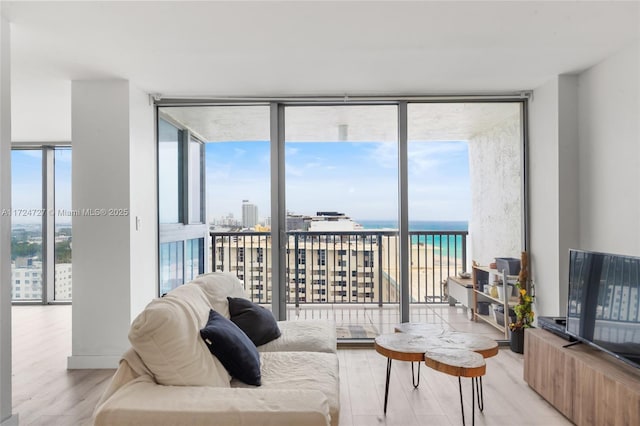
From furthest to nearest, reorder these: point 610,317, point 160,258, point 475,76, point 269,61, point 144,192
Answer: point 160,258
point 144,192
point 475,76
point 269,61
point 610,317

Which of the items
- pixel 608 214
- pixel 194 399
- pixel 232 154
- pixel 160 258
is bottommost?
pixel 194 399

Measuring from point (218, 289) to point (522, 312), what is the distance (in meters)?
2.74

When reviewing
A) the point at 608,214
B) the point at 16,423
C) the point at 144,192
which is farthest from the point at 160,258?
the point at 608,214

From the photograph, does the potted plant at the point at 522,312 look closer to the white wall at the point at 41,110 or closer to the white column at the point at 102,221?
the white column at the point at 102,221

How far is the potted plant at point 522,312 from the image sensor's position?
3.59 m

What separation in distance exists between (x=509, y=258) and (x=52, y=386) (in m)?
4.14

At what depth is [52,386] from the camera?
9.88ft

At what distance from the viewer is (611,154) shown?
2977mm

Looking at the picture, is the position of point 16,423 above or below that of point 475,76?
below

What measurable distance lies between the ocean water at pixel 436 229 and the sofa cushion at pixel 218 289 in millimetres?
1757

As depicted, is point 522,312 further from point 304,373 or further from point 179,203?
point 179,203

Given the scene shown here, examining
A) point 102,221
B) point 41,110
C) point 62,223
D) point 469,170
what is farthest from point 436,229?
point 62,223

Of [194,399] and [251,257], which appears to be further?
[251,257]

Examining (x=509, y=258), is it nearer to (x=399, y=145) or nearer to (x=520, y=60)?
(x=399, y=145)
